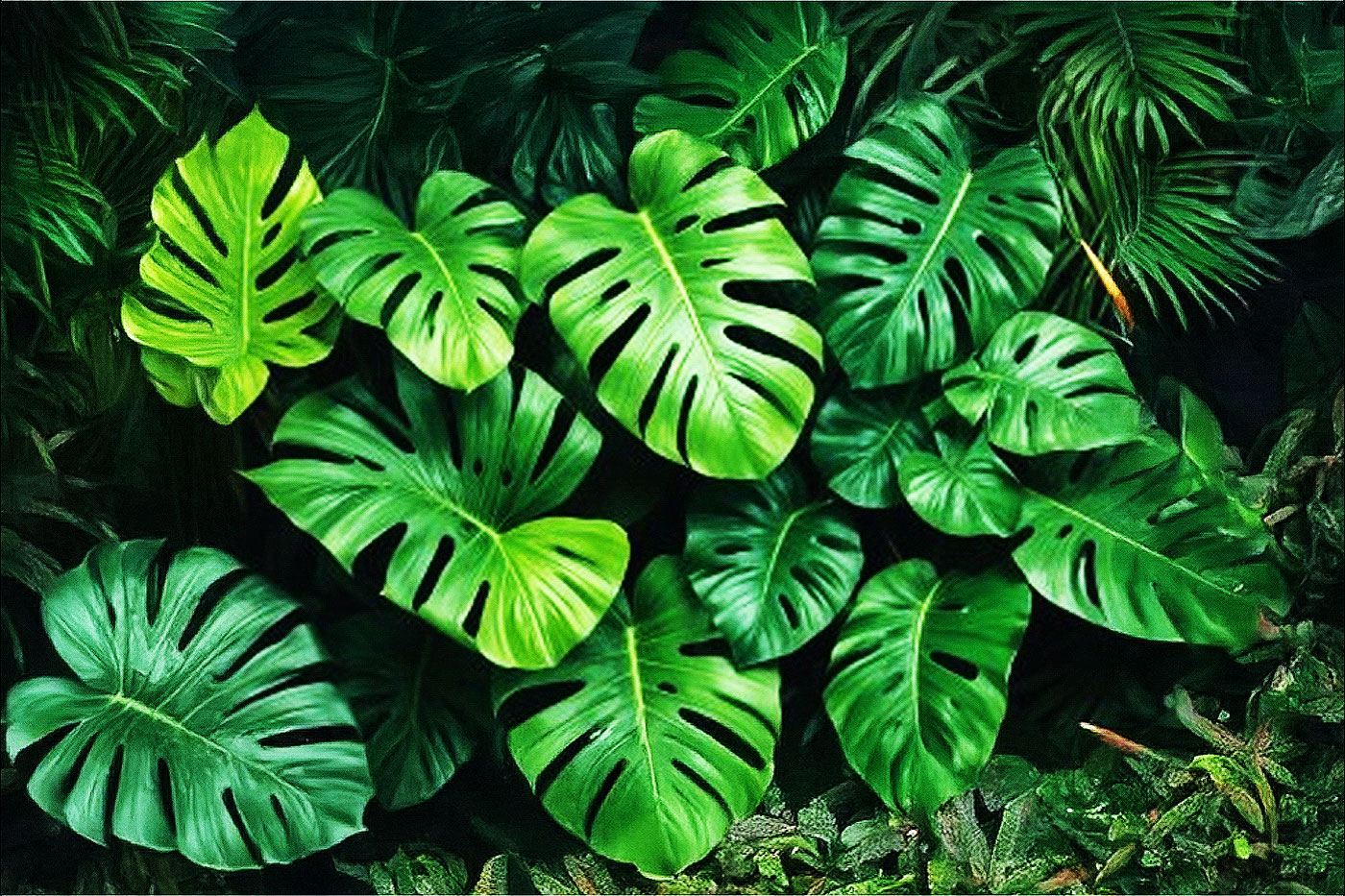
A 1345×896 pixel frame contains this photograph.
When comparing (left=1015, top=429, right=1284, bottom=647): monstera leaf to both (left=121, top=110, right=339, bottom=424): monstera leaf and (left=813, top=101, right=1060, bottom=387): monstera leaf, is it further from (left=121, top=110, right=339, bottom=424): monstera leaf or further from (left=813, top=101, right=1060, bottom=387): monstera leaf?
(left=121, top=110, right=339, bottom=424): monstera leaf

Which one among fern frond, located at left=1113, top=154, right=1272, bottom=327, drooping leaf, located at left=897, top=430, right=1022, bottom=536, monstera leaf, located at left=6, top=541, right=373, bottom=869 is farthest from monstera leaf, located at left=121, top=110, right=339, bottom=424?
fern frond, located at left=1113, top=154, right=1272, bottom=327

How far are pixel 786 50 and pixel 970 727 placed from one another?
117 centimetres

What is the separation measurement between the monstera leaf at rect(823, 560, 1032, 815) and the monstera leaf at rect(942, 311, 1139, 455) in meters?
0.26

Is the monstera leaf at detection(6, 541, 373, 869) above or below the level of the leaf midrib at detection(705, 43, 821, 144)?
below

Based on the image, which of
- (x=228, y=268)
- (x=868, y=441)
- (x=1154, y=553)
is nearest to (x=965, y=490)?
(x=868, y=441)

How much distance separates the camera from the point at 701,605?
98.7 inches

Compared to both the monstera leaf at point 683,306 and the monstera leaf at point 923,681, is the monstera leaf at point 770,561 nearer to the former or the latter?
the monstera leaf at point 923,681

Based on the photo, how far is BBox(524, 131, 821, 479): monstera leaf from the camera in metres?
2.31

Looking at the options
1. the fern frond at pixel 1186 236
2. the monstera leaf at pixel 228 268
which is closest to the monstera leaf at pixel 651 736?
the monstera leaf at pixel 228 268

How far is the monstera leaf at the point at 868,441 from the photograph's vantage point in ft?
8.30

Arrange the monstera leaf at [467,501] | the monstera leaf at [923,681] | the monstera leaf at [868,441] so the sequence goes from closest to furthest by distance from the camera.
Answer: the monstera leaf at [467,501] → the monstera leaf at [923,681] → the monstera leaf at [868,441]

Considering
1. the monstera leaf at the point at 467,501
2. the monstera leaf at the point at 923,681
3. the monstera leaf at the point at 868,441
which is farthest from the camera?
the monstera leaf at the point at 868,441

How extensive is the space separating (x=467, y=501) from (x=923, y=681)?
78 centimetres

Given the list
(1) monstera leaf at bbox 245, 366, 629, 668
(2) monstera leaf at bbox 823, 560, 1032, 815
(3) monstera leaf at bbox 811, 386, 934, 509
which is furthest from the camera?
(3) monstera leaf at bbox 811, 386, 934, 509
